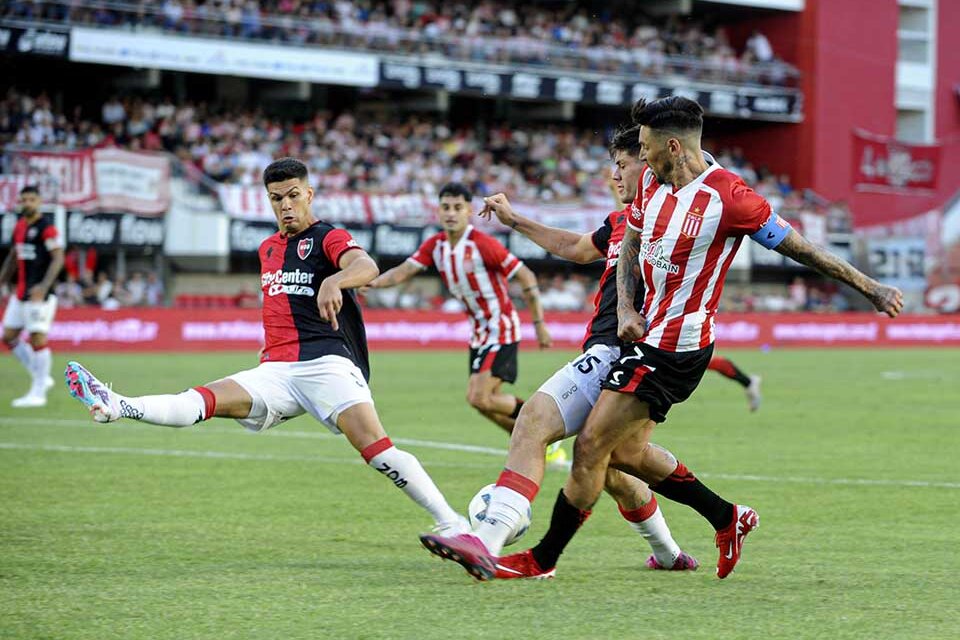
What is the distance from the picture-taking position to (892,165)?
165 feet

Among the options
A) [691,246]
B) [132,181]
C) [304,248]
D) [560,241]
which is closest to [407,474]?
[304,248]

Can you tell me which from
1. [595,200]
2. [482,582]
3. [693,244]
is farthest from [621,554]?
[595,200]

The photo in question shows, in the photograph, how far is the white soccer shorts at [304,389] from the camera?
7070 millimetres

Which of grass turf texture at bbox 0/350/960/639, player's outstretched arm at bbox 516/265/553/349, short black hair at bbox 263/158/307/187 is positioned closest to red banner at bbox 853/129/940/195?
grass turf texture at bbox 0/350/960/639

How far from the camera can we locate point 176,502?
9328 millimetres

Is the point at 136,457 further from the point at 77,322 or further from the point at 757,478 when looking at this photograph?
the point at 77,322

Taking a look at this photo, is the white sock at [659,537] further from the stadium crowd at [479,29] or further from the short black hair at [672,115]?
the stadium crowd at [479,29]

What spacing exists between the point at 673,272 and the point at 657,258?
0.10m

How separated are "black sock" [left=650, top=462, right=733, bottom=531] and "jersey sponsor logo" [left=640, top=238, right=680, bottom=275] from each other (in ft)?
3.60

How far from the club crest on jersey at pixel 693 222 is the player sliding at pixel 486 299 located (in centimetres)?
609

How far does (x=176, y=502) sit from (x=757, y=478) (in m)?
4.45

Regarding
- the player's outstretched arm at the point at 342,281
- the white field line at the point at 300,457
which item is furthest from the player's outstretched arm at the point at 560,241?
the white field line at the point at 300,457

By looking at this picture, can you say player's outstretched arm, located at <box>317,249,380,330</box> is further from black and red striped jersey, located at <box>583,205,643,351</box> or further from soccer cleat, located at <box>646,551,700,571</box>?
soccer cleat, located at <box>646,551,700,571</box>

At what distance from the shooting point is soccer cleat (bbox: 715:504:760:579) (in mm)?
6641
